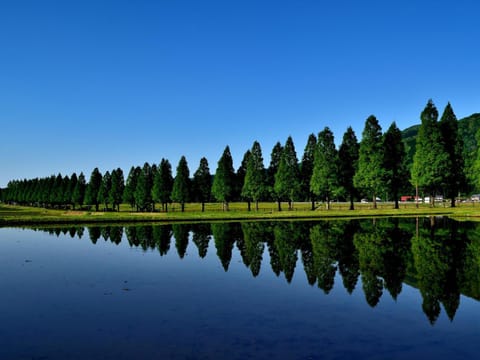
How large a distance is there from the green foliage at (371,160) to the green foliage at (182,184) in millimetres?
41485

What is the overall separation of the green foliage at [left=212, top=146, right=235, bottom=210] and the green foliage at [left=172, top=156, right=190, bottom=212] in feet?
24.2

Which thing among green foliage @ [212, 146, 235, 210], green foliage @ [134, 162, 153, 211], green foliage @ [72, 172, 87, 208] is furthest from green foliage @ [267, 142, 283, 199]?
green foliage @ [72, 172, 87, 208]

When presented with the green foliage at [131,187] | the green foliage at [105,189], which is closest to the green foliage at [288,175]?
the green foliage at [131,187]

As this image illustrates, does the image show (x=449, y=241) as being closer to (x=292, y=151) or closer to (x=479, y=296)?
(x=479, y=296)

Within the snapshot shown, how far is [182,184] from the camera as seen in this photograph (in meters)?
98.6

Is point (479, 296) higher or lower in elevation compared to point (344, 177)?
lower

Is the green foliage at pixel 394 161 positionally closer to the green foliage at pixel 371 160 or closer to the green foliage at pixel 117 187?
the green foliage at pixel 371 160

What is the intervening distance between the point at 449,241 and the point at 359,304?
704 inches

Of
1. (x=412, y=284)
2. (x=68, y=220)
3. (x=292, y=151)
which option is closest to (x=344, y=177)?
(x=292, y=151)

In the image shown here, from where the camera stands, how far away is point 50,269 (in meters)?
22.4

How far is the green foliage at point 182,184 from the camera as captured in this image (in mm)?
98000

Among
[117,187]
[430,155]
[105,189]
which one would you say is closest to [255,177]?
[430,155]

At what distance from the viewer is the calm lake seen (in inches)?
396

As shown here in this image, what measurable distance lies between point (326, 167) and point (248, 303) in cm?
6751
